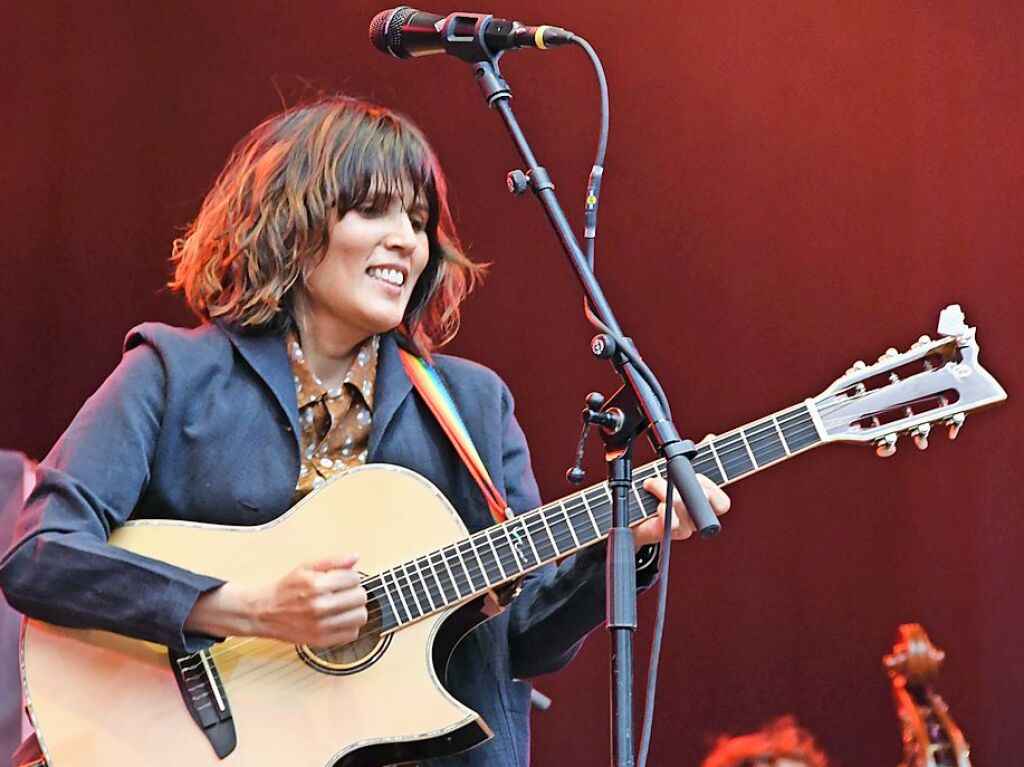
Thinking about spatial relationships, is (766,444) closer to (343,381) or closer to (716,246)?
(343,381)

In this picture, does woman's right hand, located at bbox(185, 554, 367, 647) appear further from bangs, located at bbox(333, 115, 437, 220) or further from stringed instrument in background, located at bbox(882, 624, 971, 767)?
stringed instrument in background, located at bbox(882, 624, 971, 767)

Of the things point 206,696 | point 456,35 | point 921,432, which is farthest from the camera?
point 206,696

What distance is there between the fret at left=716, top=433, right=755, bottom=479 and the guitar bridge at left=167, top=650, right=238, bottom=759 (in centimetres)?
94

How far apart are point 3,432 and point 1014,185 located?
270 cm

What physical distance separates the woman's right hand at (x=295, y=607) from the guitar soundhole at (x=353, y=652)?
2.8 inches

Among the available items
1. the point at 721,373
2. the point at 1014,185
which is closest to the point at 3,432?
the point at 721,373

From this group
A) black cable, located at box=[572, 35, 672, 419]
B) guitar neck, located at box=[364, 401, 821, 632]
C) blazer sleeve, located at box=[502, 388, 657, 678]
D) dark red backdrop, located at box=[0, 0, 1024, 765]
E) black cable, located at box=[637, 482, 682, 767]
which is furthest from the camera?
dark red backdrop, located at box=[0, 0, 1024, 765]

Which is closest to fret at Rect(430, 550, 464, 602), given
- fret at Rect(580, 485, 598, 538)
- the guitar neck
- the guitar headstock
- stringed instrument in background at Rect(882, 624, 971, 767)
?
the guitar neck

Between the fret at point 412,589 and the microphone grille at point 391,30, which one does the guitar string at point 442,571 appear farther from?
the microphone grille at point 391,30

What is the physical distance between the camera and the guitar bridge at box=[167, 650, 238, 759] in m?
2.47

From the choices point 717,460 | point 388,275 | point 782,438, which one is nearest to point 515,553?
point 717,460

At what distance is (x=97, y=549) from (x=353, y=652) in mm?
471

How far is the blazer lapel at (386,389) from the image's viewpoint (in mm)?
2770

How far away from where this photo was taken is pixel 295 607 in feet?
8.00
